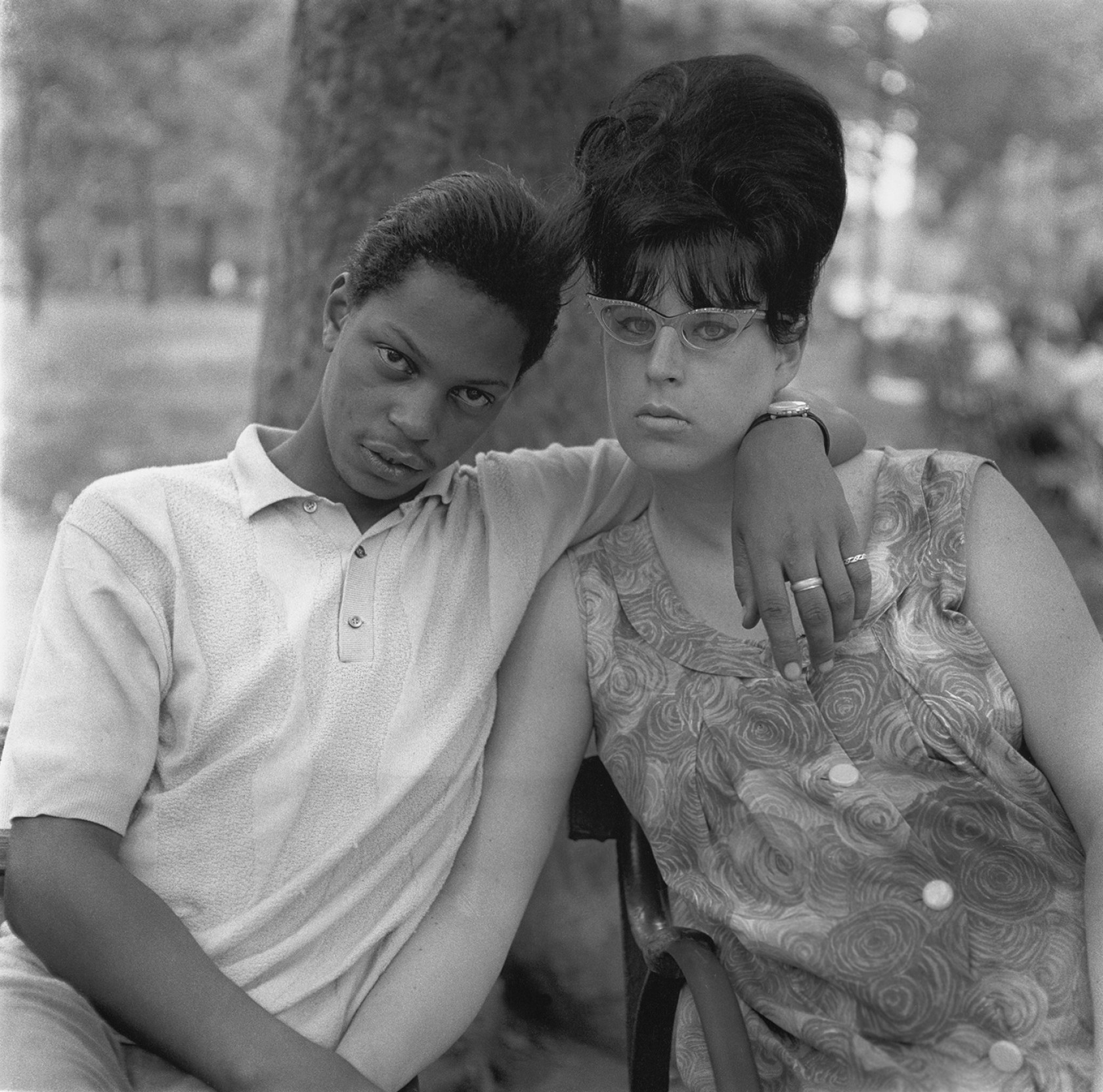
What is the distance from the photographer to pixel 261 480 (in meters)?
2.03

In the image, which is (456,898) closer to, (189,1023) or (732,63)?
(189,1023)

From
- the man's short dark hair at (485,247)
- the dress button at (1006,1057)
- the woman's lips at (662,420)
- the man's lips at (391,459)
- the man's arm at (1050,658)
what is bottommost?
the dress button at (1006,1057)

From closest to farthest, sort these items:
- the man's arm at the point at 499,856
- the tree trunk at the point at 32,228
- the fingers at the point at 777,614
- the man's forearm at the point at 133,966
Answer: the man's forearm at the point at 133,966 → the fingers at the point at 777,614 → the man's arm at the point at 499,856 → the tree trunk at the point at 32,228

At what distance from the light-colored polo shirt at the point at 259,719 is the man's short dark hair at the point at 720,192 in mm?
601

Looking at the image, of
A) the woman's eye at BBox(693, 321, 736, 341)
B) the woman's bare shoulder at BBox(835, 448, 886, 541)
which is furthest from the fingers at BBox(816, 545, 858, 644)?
the woman's eye at BBox(693, 321, 736, 341)

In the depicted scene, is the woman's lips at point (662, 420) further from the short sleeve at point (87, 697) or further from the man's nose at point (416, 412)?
the short sleeve at point (87, 697)

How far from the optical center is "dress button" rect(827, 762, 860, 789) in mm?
1953

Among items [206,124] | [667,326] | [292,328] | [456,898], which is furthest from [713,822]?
[206,124]

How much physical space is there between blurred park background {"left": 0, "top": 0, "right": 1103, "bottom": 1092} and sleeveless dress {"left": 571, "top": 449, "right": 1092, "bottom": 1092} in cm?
88

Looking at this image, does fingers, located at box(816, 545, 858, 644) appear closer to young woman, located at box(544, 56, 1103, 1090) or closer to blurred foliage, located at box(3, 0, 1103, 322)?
young woman, located at box(544, 56, 1103, 1090)

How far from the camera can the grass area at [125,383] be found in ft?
20.4

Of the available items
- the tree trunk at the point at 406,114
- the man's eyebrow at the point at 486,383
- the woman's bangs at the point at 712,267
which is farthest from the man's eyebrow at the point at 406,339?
the tree trunk at the point at 406,114

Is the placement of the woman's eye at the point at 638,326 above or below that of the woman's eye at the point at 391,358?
above

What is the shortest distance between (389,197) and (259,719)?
1.50m
